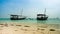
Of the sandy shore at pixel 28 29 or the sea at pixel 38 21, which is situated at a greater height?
the sea at pixel 38 21

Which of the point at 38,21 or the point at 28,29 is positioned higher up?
the point at 38,21

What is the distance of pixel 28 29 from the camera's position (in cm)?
217

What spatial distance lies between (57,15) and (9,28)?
0.84 m

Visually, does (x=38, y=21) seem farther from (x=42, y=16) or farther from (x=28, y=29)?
(x=28, y=29)

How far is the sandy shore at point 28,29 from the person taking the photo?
2.13 metres

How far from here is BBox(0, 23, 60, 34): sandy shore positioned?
2127 mm

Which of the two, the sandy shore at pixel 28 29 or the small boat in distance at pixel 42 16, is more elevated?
the small boat in distance at pixel 42 16

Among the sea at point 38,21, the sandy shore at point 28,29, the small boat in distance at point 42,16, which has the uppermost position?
the small boat in distance at point 42,16

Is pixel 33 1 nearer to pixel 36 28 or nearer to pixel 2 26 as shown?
pixel 36 28

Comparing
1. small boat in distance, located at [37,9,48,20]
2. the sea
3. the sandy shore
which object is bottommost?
the sandy shore

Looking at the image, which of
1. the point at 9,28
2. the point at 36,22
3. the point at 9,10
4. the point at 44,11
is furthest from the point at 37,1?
the point at 9,28

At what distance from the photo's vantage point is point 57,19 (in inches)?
83.1

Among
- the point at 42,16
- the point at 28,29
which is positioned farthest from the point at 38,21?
the point at 28,29

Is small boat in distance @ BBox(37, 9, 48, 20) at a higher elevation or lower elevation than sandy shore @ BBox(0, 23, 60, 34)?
higher
